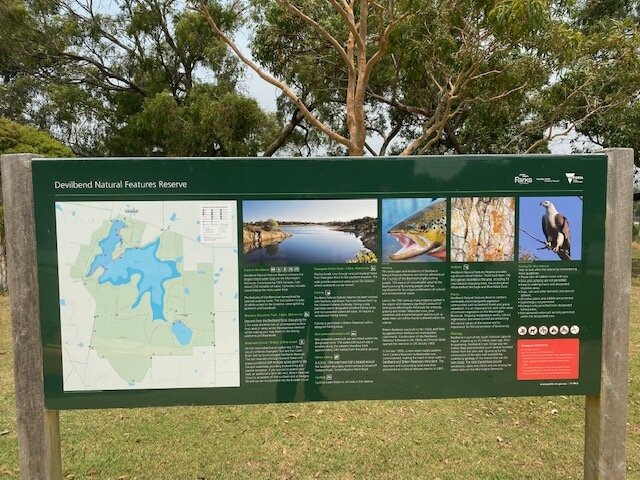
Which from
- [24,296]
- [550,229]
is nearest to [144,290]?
[24,296]

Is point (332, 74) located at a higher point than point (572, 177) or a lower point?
higher

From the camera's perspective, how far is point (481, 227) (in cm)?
276

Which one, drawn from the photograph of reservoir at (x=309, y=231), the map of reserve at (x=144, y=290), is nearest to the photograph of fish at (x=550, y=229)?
the photograph of reservoir at (x=309, y=231)

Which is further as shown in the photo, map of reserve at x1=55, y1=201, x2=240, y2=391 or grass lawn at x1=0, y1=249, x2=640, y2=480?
grass lawn at x1=0, y1=249, x2=640, y2=480

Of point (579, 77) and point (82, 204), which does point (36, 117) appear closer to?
point (579, 77)

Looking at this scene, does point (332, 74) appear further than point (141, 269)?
Yes

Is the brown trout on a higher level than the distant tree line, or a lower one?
lower

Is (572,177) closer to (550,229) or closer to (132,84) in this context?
(550,229)

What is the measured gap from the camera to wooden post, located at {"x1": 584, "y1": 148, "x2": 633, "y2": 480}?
280 cm

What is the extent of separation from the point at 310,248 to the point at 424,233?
578 mm

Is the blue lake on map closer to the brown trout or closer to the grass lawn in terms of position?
the brown trout

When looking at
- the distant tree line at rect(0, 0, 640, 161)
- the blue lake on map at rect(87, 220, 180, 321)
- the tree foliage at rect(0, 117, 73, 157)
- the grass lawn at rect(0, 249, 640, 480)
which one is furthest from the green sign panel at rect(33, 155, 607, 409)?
the tree foliage at rect(0, 117, 73, 157)

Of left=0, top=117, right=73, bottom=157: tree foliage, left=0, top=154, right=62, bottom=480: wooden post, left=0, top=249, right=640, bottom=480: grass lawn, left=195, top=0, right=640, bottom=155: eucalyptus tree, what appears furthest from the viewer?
left=0, top=117, right=73, bottom=157: tree foliage

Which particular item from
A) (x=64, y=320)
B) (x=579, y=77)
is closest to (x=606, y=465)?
(x=64, y=320)
